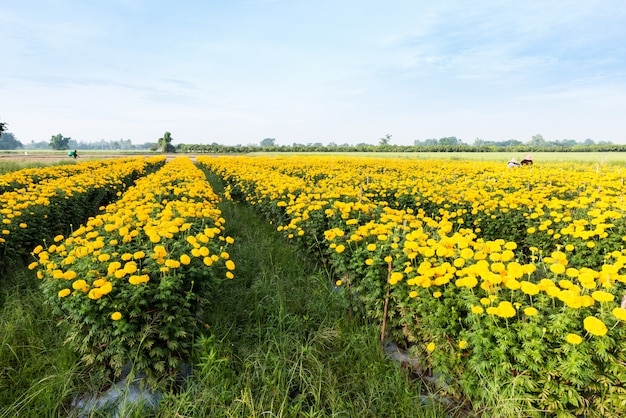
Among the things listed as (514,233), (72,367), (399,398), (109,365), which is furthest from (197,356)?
(514,233)

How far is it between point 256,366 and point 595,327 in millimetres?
2484

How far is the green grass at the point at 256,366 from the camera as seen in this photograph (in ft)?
8.50

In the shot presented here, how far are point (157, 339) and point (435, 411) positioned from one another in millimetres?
2272

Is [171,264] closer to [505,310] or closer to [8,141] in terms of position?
[505,310]

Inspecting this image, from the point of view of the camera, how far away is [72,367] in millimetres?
2902

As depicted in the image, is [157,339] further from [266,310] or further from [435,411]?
[435,411]

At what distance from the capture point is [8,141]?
137875mm

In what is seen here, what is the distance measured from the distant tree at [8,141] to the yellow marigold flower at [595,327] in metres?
181

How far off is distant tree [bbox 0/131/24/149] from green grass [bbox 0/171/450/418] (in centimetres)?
17760

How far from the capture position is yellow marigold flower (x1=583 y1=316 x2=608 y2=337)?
194cm

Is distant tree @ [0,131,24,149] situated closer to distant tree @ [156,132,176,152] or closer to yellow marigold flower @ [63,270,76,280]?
distant tree @ [156,132,176,152]

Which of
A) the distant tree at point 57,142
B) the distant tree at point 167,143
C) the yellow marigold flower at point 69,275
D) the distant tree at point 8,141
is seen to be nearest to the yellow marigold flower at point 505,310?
the yellow marigold flower at point 69,275

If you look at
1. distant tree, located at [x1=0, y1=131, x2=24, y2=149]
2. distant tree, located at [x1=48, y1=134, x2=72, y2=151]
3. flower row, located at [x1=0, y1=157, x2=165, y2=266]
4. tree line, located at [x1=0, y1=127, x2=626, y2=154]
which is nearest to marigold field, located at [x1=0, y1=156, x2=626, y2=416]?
flower row, located at [x1=0, y1=157, x2=165, y2=266]

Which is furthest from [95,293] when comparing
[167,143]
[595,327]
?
[167,143]
